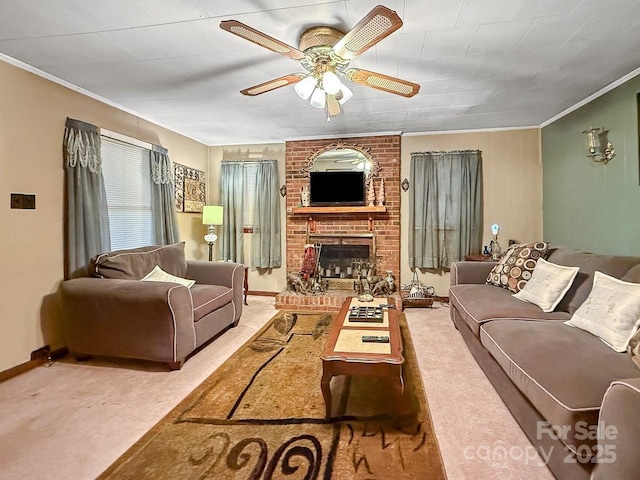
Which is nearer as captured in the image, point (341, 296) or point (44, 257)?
point (44, 257)

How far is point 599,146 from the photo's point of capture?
3.24 m

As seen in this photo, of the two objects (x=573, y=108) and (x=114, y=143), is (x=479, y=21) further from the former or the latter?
(x=114, y=143)

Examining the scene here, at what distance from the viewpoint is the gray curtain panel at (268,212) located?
512cm

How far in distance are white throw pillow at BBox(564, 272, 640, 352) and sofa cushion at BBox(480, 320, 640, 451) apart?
6 centimetres

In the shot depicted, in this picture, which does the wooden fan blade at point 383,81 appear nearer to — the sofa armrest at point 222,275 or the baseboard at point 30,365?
the sofa armrest at point 222,275

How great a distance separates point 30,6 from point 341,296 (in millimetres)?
3771

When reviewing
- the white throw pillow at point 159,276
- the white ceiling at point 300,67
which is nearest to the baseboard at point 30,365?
the white throw pillow at point 159,276

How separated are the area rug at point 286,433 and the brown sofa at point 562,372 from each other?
19.7 inches

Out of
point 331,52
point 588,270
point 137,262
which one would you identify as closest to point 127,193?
point 137,262

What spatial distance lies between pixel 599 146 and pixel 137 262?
4500 millimetres

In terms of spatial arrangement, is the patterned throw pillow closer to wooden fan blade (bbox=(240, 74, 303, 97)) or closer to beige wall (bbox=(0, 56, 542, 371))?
wooden fan blade (bbox=(240, 74, 303, 97))

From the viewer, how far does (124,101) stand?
3441 mm

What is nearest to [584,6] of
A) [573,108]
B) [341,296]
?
[573,108]

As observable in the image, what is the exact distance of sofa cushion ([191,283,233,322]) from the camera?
9.41 feet
